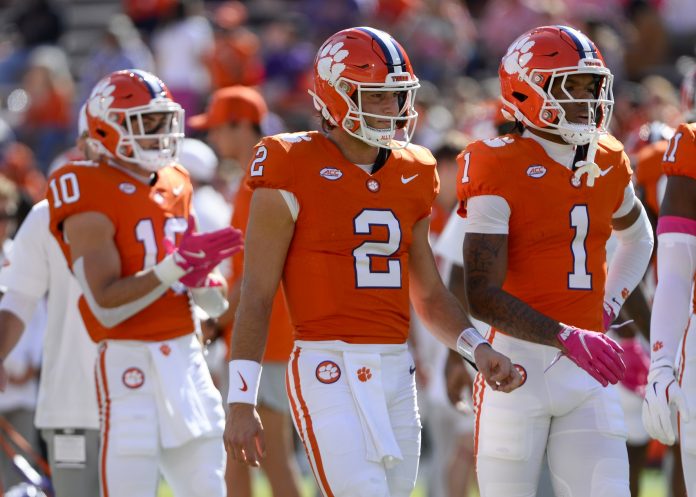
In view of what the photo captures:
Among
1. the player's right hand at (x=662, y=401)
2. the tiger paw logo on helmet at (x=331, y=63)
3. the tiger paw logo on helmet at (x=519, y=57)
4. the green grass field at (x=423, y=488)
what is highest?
the tiger paw logo on helmet at (x=331, y=63)

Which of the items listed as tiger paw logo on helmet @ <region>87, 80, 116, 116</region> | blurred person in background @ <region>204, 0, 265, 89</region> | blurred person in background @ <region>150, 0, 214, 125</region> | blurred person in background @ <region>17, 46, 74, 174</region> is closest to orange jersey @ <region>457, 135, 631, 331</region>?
tiger paw logo on helmet @ <region>87, 80, 116, 116</region>

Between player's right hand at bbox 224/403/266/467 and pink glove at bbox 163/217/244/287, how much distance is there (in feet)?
3.13

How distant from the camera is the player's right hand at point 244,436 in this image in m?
4.12

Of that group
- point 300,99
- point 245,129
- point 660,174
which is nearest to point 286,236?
point 660,174

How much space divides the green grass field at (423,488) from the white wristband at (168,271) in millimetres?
4043

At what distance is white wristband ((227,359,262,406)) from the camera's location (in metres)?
4.21

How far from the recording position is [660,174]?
5918mm

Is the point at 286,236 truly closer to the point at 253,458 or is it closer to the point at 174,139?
the point at 253,458

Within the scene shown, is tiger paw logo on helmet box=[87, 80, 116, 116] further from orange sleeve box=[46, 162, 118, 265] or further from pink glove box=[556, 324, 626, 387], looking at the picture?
pink glove box=[556, 324, 626, 387]

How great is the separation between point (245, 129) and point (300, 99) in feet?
19.9

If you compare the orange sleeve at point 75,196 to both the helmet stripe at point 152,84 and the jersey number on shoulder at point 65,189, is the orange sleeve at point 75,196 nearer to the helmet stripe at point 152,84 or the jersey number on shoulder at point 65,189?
the jersey number on shoulder at point 65,189

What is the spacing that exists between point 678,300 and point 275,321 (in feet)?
8.29

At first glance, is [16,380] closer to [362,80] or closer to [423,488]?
[423,488]

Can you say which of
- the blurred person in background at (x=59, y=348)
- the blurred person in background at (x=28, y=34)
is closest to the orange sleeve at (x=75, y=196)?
the blurred person in background at (x=59, y=348)
